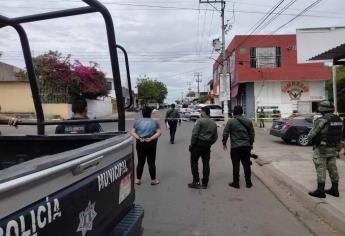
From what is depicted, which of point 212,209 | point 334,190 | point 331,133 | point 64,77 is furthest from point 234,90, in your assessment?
point 212,209

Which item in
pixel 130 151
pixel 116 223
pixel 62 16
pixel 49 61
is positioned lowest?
pixel 116 223

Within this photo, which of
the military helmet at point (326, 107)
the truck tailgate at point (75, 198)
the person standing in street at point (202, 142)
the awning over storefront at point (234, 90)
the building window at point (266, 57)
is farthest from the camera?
the awning over storefront at point (234, 90)

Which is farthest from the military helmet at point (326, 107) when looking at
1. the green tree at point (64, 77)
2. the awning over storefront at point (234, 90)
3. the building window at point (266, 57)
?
the awning over storefront at point (234, 90)

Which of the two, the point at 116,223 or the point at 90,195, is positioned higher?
Answer: the point at 90,195

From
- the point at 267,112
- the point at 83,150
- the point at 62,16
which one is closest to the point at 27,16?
the point at 62,16

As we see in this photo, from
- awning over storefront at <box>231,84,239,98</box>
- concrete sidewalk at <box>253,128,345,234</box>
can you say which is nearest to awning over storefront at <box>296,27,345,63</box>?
concrete sidewalk at <box>253,128,345,234</box>

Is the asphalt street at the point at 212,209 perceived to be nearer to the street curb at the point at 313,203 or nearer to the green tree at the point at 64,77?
the street curb at the point at 313,203

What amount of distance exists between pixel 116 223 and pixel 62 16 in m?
1.95

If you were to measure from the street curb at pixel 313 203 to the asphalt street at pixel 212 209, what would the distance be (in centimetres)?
42

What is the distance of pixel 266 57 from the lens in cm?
4488

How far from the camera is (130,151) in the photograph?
4.17 meters

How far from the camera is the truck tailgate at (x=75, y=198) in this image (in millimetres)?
2088

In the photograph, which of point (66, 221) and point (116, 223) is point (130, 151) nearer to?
point (116, 223)

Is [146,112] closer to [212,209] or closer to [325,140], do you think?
[212,209]
